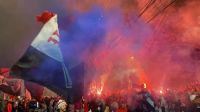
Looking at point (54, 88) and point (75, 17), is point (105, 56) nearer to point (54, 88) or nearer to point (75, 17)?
point (75, 17)

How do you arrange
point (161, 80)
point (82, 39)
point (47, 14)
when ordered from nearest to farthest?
point (47, 14) → point (82, 39) → point (161, 80)

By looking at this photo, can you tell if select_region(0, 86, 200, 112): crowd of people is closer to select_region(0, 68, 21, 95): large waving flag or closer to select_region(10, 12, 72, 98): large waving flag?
select_region(0, 68, 21, 95): large waving flag

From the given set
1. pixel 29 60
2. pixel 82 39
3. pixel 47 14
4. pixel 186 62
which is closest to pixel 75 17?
pixel 82 39

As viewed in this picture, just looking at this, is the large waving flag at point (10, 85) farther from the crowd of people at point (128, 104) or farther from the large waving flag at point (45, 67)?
the large waving flag at point (45, 67)

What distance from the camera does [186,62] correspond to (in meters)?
18.5

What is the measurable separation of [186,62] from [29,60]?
501 inches

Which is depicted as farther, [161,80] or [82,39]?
[161,80]

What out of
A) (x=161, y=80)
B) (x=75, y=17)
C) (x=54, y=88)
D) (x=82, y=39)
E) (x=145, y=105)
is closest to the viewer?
(x=54, y=88)

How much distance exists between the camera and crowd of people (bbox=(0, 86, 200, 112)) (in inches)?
536

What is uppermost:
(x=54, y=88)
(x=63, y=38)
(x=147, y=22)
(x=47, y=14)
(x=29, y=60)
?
(x=147, y=22)

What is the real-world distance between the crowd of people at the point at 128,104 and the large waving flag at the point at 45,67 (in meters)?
6.47

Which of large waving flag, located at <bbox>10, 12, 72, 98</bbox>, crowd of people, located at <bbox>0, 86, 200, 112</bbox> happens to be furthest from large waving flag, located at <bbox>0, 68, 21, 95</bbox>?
large waving flag, located at <bbox>10, 12, 72, 98</bbox>

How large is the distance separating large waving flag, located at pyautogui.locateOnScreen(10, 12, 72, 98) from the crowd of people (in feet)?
21.2

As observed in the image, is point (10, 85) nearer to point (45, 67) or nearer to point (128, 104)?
point (128, 104)
